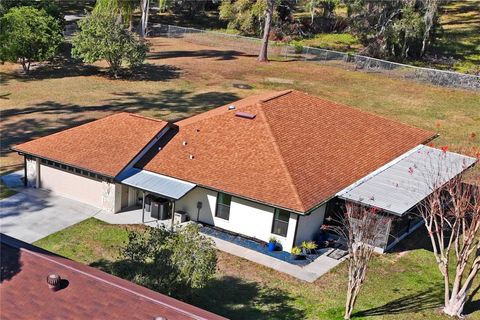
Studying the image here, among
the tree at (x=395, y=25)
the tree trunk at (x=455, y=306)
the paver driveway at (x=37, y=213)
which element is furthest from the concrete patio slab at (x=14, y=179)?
the tree at (x=395, y=25)

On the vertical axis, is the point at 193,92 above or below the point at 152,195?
above

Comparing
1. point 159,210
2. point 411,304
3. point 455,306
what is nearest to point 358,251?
point 411,304

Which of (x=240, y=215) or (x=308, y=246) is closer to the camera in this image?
(x=308, y=246)

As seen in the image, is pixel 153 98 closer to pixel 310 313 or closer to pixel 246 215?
pixel 246 215

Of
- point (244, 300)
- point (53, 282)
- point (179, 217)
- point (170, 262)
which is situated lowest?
point (244, 300)

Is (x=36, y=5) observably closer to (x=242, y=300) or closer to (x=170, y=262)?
(x=242, y=300)

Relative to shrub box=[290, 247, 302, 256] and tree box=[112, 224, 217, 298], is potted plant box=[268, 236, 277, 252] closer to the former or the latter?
shrub box=[290, 247, 302, 256]

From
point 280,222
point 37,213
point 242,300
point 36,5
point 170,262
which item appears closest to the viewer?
point 170,262

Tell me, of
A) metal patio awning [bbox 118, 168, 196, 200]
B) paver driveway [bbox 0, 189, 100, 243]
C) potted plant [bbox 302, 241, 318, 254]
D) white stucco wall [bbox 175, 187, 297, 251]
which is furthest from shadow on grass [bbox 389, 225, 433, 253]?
paver driveway [bbox 0, 189, 100, 243]
